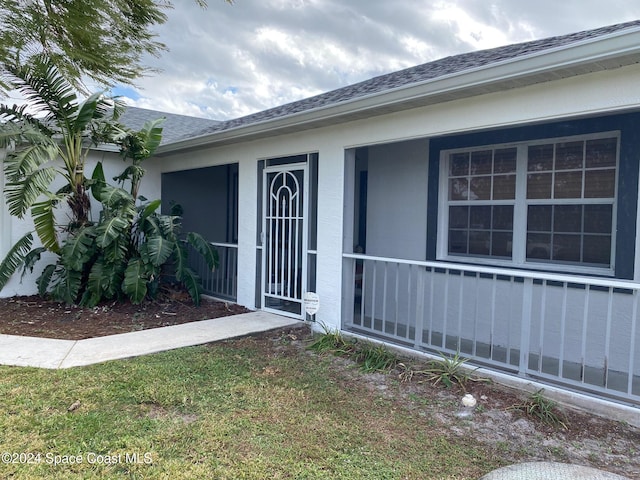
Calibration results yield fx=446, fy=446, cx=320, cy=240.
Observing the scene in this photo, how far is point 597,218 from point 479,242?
1.40m

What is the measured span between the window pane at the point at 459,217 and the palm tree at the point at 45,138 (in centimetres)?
532

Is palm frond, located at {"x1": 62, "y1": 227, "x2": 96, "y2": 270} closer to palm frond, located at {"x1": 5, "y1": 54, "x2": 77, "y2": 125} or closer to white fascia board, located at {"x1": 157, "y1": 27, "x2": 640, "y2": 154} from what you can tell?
palm frond, located at {"x1": 5, "y1": 54, "x2": 77, "y2": 125}

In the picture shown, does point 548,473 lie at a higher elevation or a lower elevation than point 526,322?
lower

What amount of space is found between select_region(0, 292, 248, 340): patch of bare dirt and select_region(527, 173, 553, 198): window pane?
467 cm

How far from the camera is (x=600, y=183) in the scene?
4844 millimetres

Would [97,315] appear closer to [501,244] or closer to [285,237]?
[285,237]

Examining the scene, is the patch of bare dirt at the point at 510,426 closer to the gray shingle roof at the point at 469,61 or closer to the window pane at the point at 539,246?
the window pane at the point at 539,246

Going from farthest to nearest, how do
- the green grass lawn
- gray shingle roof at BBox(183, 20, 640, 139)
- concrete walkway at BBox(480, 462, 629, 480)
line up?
gray shingle roof at BBox(183, 20, 640, 139), the green grass lawn, concrete walkway at BBox(480, 462, 629, 480)

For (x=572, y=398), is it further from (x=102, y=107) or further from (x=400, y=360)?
(x=102, y=107)

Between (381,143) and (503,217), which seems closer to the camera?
(381,143)

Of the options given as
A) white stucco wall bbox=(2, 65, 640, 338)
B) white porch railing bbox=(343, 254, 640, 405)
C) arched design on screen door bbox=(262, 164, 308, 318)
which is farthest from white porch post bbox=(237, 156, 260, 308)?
white porch railing bbox=(343, 254, 640, 405)

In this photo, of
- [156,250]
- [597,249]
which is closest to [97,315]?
[156,250]

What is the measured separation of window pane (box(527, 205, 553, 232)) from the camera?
525 centimetres

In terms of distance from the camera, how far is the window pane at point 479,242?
582cm
